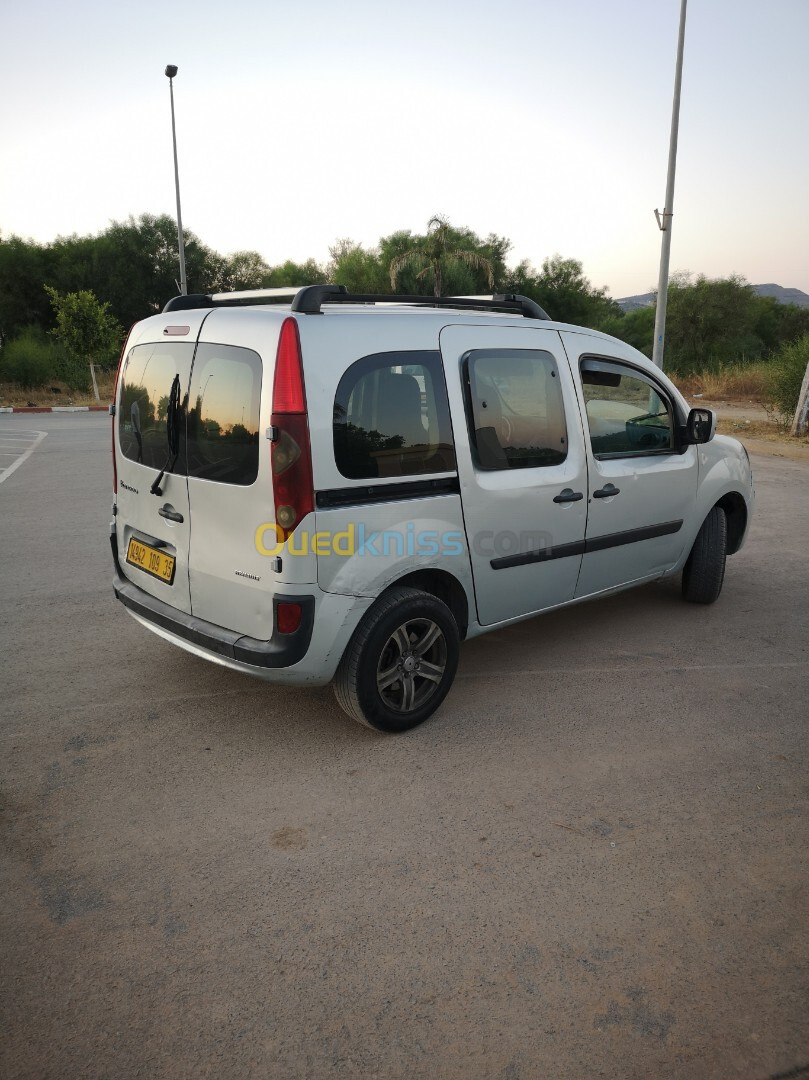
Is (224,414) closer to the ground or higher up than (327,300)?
closer to the ground

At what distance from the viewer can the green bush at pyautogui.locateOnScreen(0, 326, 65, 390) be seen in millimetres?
29453

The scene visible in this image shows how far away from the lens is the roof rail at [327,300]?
3.36 metres

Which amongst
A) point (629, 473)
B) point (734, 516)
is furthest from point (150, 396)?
point (734, 516)

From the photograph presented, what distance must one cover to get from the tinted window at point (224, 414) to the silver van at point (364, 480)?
11mm

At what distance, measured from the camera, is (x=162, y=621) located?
3.82 metres

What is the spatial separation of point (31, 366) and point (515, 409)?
2979 cm

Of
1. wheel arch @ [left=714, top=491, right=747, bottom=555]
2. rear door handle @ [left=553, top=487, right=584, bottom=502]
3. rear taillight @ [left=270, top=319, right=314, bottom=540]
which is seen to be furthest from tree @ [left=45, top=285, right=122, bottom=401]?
rear taillight @ [left=270, top=319, right=314, bottom=540]

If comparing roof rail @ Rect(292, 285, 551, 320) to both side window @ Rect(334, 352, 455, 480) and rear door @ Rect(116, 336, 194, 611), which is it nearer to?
side window @ Rect(334, 352, 455, 480)

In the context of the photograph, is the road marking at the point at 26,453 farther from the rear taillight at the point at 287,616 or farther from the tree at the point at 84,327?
the tree at the point at 84,327

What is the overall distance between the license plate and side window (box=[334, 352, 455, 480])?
1068 mm

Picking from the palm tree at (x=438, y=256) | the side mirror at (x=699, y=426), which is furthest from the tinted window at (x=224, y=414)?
the palm tree at (x=438, y=256)

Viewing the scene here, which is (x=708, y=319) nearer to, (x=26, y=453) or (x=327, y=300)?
(x=26, y=453)

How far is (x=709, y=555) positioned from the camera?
18.0 ft

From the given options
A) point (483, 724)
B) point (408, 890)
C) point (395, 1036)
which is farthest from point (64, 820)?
point (483, 724)
